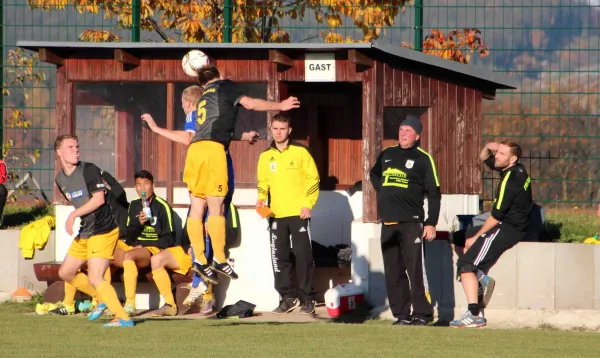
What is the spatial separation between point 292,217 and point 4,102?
17.0 ft

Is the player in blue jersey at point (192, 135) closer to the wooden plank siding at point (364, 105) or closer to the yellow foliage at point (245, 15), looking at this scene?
the wooden plank siding at point (364, 105)

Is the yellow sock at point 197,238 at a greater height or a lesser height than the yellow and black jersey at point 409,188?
lesser

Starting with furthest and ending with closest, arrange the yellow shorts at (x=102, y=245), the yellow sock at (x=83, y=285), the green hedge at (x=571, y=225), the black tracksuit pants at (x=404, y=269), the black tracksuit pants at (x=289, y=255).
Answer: the green hedge at (x=571, y=225) < the black tracksuit pants at (x=289, y=255) < the yellow sock at (x=83, y=285) < the black tracksuit pants at (x=404, y=269) < the yellow shorts at (x=102, y=245)

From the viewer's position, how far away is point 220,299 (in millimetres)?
13891

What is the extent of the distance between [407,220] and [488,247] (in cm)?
89

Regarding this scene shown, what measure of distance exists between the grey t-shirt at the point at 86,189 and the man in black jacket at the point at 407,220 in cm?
292

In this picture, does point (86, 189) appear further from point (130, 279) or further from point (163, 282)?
point (163, 282)

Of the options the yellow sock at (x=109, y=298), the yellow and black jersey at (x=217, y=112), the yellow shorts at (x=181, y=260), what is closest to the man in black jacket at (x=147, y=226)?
the yellow shorts at (x=181, y=260)

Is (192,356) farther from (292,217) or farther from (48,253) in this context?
(48,253)

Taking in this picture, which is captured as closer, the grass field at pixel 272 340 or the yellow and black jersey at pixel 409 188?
the grass field at pixel 272 340

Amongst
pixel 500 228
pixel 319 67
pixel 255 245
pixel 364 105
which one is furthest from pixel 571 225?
pixel 255 245

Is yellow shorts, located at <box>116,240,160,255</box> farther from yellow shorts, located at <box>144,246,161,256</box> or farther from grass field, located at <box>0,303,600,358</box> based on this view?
grass field, located at <box>0,303,600,358</box>

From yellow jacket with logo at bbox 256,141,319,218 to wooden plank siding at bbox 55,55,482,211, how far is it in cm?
107

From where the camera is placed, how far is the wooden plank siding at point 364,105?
556 inches
